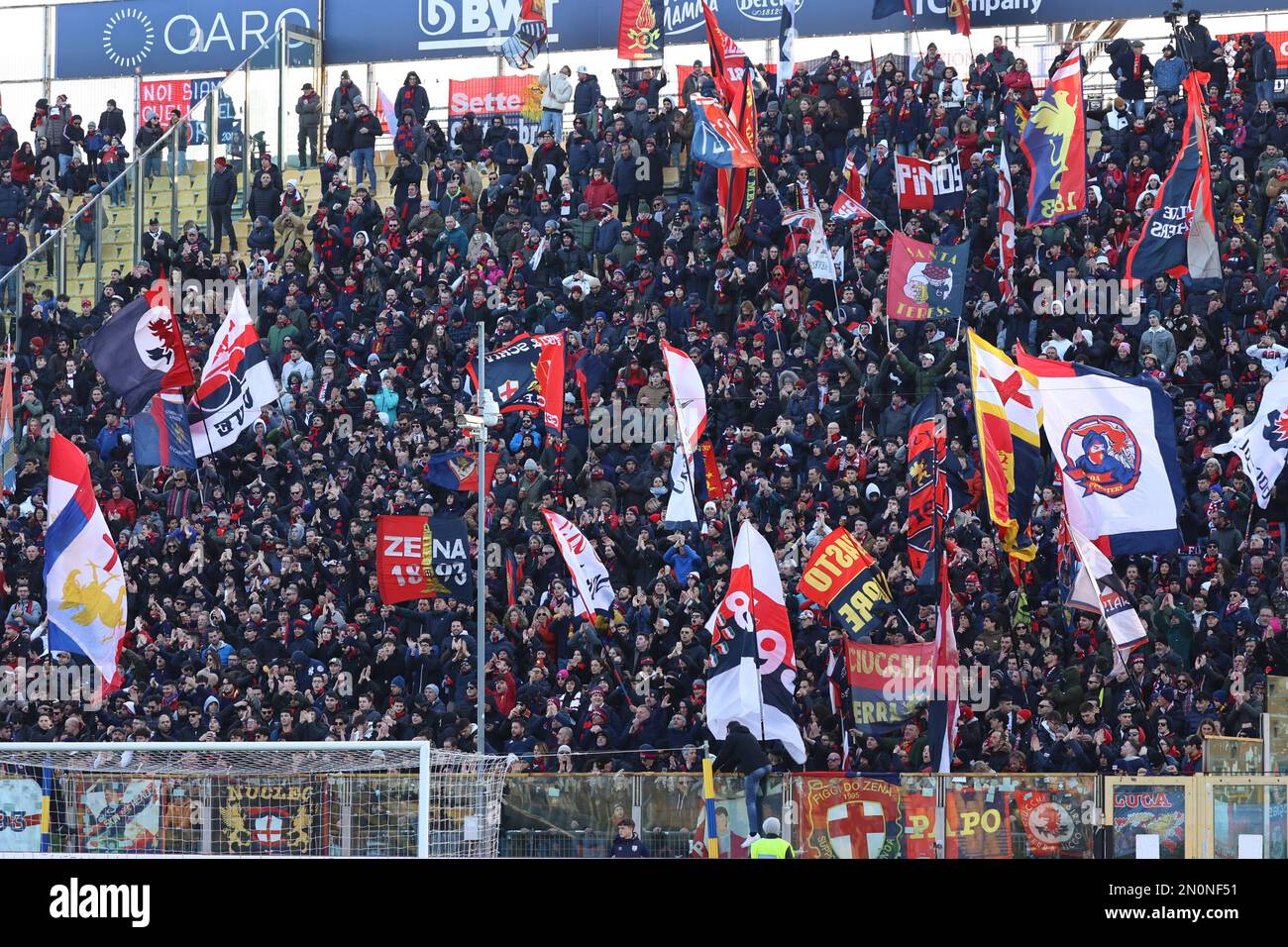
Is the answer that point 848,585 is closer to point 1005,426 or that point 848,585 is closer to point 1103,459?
point 1005,426

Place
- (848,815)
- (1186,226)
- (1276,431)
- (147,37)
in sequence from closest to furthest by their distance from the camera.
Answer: (848,815), (1276,431), (1186,226), (147,37)

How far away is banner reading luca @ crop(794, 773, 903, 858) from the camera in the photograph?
16.6 metres

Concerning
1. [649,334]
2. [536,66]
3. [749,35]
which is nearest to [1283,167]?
[649,334]

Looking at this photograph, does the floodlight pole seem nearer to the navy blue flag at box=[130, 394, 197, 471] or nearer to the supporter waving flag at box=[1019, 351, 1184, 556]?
the navy blue flag at box=[130, 394, 197, 471]

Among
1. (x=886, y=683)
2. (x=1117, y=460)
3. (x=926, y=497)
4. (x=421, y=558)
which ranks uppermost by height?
(x=1117, y=460)

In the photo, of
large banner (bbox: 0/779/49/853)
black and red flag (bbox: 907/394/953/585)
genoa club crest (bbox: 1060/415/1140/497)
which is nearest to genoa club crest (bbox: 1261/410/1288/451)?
genoa club crest (bbox: 1060/415/1140/497)

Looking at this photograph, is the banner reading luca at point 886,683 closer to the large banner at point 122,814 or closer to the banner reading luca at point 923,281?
the banner reading luca at point 923,281

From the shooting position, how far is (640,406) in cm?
2369

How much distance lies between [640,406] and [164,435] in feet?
17.7

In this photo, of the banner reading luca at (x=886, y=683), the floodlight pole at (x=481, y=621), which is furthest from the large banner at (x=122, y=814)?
the banner reading luca at (x=886, y=683)

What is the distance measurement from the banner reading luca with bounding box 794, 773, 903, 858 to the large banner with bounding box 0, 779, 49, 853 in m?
5.87

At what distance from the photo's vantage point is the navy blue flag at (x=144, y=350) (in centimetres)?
2352

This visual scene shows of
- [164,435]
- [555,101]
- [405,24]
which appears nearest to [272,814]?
[164,435]
